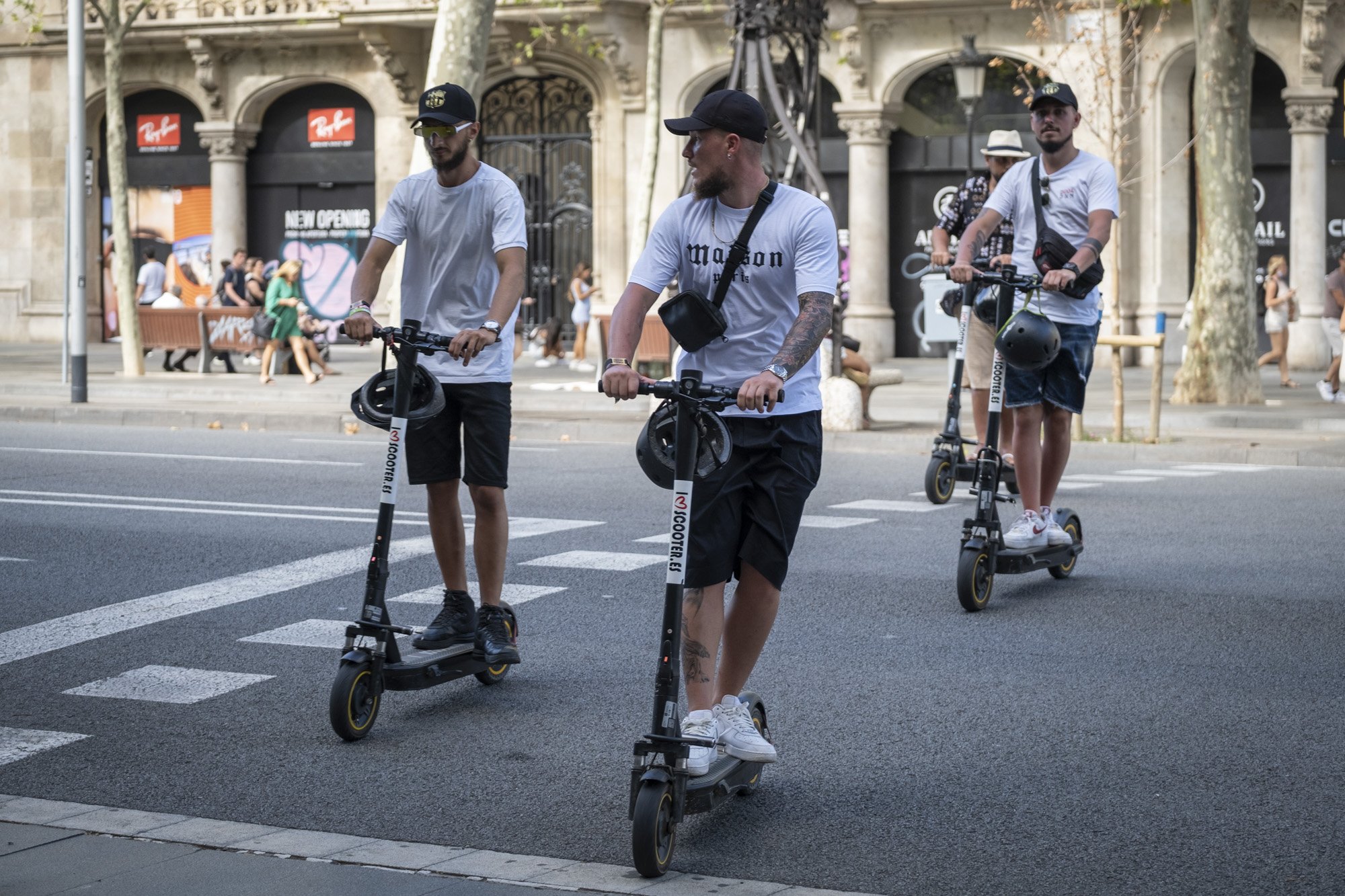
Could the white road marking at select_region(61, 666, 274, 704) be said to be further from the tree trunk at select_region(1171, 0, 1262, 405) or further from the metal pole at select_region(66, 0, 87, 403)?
the tree trunk at select_region(1171, 0, 1262, 405)

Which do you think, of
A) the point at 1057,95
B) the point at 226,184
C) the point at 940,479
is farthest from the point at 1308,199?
the point at 1057,95

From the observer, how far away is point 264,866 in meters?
4.43

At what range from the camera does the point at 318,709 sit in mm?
6168

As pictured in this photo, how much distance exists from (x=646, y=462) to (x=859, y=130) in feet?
84.5

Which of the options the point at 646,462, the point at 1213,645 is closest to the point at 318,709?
the point at 646,462

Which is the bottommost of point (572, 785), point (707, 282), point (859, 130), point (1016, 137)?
point (572, 785)

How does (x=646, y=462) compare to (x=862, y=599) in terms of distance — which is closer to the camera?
(x=646, y=462)

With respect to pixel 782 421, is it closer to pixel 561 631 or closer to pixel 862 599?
pixel 561 631

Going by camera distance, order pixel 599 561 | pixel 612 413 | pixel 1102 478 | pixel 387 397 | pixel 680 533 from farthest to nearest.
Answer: pixel 612 413 < pixel 1102 478 < pixel 599 561 < pixel 387 397 < pixel 680 533

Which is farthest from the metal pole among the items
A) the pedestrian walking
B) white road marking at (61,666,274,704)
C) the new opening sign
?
white road marking at (61,666,274,704)

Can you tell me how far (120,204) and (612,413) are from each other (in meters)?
7.83

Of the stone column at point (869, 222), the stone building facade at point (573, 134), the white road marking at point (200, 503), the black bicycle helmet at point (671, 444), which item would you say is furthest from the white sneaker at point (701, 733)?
the stone column at point (869, 222)

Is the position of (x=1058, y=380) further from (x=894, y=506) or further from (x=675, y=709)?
(x=675, y=709)

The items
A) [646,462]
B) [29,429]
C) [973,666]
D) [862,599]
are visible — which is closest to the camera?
[646,462]
